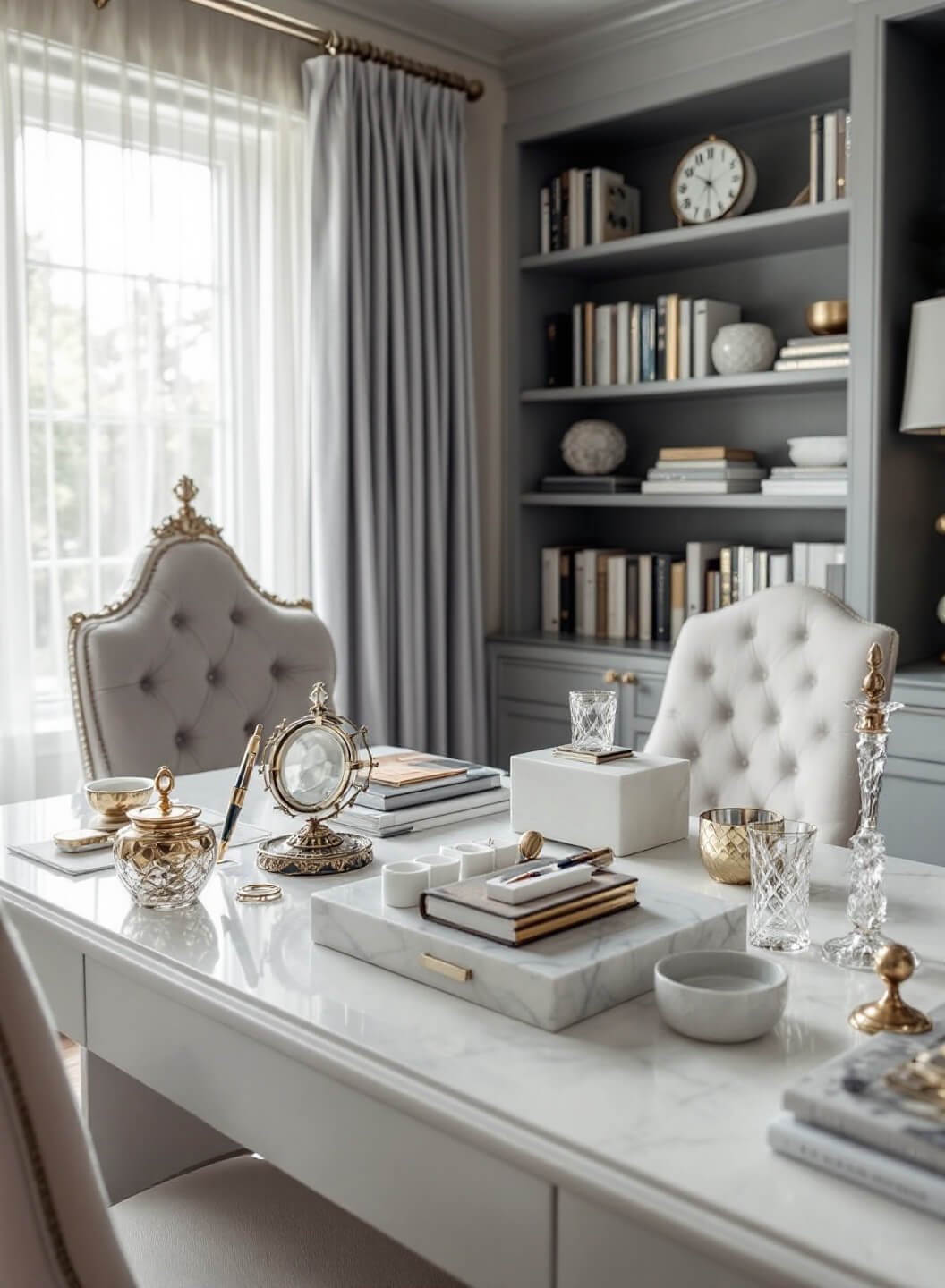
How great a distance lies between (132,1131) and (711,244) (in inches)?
106

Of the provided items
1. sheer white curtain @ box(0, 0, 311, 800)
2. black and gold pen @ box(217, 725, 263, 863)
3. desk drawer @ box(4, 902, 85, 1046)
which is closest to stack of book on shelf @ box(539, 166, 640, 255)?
sheer white curtain @ box(0, 0, 311, 800)

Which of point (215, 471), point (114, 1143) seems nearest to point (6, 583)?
point (215, 471)

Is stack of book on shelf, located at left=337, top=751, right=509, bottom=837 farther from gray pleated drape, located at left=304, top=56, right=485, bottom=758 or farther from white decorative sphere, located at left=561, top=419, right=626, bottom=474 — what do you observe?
white decorative sphere, located at left=561, top=419, right=626, bottom=474

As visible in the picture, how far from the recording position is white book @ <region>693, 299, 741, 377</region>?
3459 mm

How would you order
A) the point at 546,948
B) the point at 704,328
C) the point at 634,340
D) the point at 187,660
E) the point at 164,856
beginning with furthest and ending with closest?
1. the point at 634,340
2. the point at 704,328
3. the point at 187,660
4. the point at 164,856
5. the point at 546,948

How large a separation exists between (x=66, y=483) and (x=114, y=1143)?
5.49ft

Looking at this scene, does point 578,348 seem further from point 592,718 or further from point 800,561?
point 592,718

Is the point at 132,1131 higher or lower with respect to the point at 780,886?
lower

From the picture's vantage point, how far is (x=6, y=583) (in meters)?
2.76

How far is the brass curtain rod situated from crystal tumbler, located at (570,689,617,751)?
6.85 feet

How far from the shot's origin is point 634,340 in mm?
3613

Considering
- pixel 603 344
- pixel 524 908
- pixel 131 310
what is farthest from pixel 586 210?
pixel 524 908

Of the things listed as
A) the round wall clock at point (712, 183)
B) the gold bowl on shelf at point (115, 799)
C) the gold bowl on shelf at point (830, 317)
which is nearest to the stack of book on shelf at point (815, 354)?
→ the gold bowl on shelf at point (830, 317)

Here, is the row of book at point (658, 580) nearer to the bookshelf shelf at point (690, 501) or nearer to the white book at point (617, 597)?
the white book at point (617, 597)
